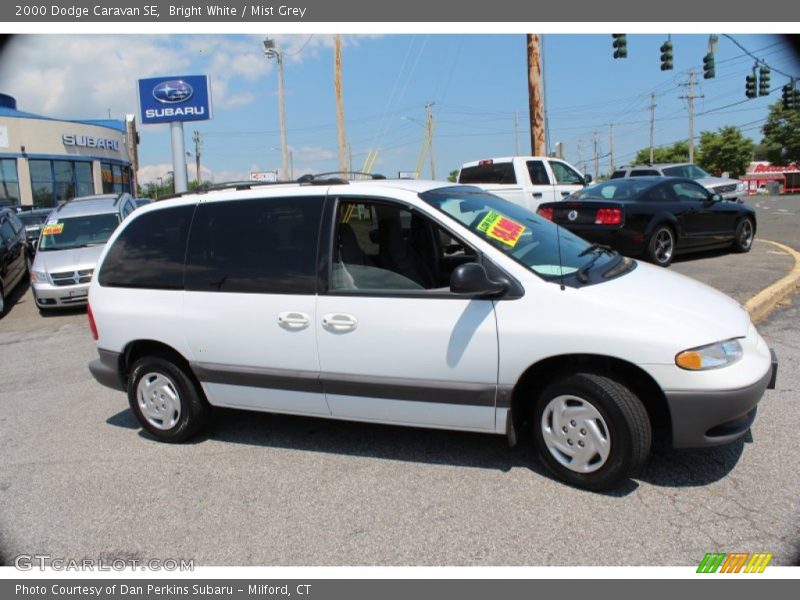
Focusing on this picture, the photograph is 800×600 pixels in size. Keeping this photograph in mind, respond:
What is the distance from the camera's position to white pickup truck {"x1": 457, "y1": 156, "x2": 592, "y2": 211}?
13766 millimetres

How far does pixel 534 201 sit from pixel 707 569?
455 inches

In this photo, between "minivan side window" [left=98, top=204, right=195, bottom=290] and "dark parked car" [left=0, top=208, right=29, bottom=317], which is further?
"dark parked car" [left=0, top=208, right=29, bottom=317]

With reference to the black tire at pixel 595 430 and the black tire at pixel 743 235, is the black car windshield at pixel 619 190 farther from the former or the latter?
the black tire at pixel 595 430

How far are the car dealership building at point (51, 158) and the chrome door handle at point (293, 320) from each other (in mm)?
37437

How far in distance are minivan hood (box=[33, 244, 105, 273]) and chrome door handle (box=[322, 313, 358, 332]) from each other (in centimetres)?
847

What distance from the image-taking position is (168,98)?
22.3 metres

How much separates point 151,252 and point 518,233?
2.63 metres

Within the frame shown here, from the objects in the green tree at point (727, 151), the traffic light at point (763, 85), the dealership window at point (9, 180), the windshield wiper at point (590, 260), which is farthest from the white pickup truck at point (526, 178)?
the green tree at point (727, 151)

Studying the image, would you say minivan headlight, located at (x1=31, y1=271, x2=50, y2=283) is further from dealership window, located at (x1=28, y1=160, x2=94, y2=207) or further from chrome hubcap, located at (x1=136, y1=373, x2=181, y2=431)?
dealership window, located at (x1=28, y1=160, x2=94, y2=207)

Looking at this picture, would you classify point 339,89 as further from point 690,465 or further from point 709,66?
point 690,465

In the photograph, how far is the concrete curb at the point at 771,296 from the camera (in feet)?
23.3

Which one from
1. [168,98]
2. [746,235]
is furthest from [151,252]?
[168,98]

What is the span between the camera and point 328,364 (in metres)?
4.07

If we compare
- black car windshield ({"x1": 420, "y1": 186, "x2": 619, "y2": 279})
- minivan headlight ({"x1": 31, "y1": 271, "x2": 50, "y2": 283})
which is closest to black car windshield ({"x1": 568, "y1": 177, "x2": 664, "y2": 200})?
black car windshield ({"x1": 420, "y1": 186, "x2": 619, "y2": 279})
